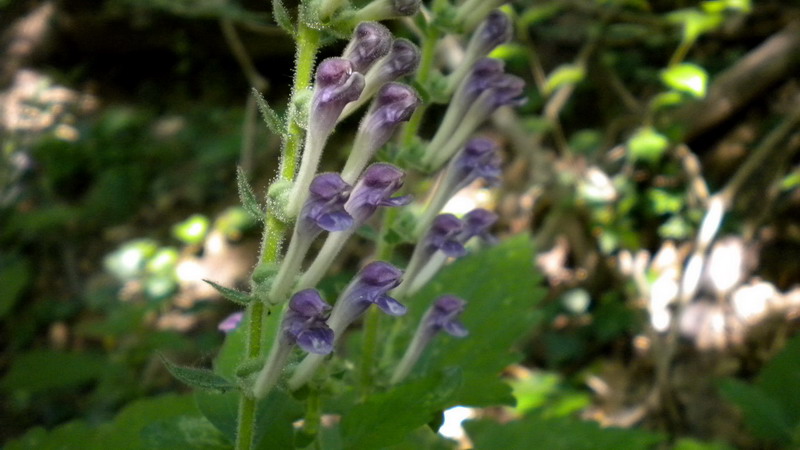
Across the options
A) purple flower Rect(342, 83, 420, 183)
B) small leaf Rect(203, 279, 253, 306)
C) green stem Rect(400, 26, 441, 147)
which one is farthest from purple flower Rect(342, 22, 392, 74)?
small leaf Rect(203, 279, 253, 306)

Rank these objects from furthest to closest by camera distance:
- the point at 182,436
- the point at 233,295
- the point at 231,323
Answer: the point at 231,323 < the point at 182,436 < the point at 233,295

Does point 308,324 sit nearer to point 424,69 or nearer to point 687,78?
point 424,69

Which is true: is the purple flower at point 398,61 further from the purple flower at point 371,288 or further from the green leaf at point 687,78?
the green leaf at point 687,78

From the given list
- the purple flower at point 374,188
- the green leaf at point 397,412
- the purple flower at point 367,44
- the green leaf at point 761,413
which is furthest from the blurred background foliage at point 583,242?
the purple flower at point 367,44

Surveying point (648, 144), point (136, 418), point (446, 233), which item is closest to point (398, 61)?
point (446, 233)

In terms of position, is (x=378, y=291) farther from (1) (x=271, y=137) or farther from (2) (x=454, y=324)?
(1) (x=271, y=137)

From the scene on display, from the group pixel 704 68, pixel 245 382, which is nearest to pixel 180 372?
pixel 245 382

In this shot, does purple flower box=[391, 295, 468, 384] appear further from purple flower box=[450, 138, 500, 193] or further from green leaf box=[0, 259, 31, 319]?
green leaf box=[0, 259, 31, 319]
